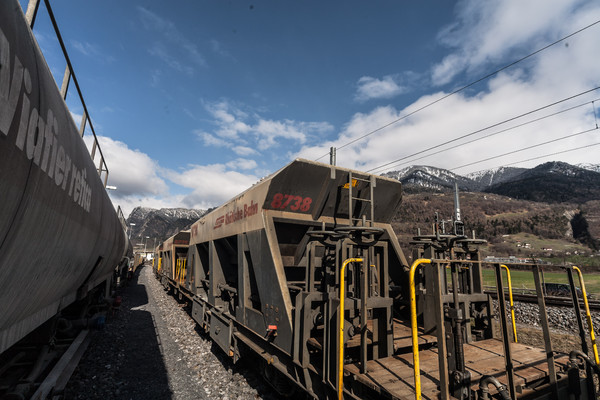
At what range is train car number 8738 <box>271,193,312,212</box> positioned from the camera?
182 inches

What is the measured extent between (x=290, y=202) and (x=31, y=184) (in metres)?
3.25

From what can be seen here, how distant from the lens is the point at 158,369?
20.7 ft

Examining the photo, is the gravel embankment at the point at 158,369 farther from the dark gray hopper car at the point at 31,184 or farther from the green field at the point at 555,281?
the green field at the point at 555,281

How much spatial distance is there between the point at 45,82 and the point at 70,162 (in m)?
0.82

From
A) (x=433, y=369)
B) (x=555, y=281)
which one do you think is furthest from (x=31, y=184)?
(x=555, y=281)

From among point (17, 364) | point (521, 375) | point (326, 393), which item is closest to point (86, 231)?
point (17, 364)

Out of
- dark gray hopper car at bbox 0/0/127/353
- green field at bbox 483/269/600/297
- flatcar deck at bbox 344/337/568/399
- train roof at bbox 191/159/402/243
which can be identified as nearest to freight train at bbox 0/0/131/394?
dark gray hopper car at bbox 0/0/127/353

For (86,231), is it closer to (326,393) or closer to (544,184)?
(326,393)

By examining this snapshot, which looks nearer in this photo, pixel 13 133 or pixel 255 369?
pixel 13 133

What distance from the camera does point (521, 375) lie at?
10.3 feet

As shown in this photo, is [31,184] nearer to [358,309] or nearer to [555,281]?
[358,309]

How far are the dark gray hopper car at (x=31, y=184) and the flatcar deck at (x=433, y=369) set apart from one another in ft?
10.2

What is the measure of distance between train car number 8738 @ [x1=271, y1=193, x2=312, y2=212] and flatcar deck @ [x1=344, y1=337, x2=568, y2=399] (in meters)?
2.35

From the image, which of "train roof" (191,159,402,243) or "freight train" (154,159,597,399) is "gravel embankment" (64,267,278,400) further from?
"train roof" (191,159,402,243)
